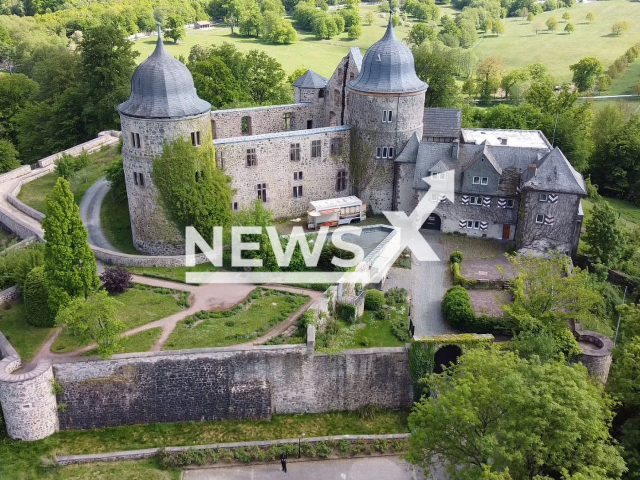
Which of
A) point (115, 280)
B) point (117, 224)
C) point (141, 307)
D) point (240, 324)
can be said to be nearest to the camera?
point (240, 324)

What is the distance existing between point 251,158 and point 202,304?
13442 mm

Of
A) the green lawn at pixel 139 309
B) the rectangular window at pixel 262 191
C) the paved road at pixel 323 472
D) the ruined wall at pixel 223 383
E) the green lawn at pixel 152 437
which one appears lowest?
the paved road at pixel 323 472

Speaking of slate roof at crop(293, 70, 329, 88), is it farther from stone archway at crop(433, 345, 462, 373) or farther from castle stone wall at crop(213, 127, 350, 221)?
stone archway at crop(433, 345, 462, 373)

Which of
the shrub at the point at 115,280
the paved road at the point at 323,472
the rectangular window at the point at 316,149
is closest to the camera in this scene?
the paved road at the point at 323,472

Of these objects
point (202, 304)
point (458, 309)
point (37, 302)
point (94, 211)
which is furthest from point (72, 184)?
point (458, 309)

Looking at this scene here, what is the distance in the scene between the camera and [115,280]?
36344mm

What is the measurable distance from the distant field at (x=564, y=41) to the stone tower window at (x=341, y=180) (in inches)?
2548

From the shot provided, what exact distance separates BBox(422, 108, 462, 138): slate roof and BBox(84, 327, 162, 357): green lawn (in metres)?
27.0

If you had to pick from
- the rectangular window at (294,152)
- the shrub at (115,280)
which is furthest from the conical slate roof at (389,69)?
the shrub at (115,280)

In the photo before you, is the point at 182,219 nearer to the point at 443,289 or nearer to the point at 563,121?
the point at 443,289

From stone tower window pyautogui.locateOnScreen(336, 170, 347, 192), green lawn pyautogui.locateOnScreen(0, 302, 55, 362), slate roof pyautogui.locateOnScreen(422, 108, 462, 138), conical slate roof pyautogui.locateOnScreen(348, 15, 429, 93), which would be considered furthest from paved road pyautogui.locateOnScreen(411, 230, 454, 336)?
green lawn pyautogui.locateOnScreen(0, 302, 55, 362)

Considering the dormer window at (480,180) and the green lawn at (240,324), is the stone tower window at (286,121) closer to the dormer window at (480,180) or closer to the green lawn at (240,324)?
the dormer window at (480,180)

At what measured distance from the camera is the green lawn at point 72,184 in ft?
168

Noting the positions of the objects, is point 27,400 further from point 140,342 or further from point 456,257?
point 456,257
